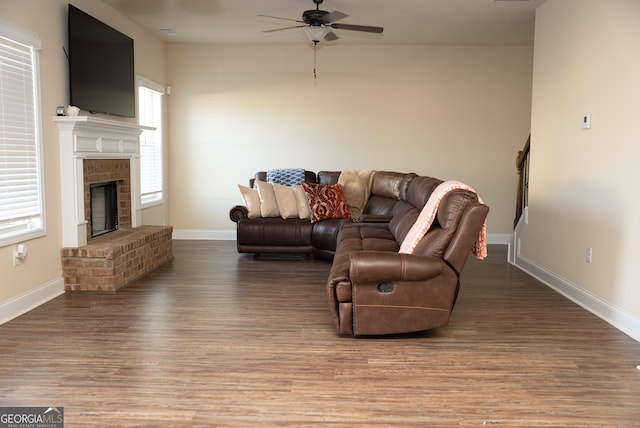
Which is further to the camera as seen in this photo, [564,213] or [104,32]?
[104,32]

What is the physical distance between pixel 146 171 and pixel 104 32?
6.62 ft

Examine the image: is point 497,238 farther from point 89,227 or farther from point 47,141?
point 47,141

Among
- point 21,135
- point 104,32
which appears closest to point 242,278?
point 21,135

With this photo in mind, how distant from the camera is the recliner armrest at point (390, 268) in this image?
11.1ft

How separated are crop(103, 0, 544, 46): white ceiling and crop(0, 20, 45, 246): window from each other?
169 centimetres

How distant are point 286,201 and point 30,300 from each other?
10.1 ft

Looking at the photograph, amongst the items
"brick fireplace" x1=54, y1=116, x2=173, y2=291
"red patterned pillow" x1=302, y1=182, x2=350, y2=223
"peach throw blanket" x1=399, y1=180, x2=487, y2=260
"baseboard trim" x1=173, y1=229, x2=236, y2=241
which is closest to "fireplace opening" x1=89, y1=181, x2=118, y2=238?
"brick fireplace" x1=54, y1=116, x2=173, y2=291

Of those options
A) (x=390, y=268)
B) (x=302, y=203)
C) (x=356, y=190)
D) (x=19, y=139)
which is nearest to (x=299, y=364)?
(x=390, y=268)

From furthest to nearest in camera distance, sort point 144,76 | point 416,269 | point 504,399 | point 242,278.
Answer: point 144,76 → point 242,278 → point 416,269 → point 504,399

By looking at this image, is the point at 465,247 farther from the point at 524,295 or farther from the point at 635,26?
the point at 635,26

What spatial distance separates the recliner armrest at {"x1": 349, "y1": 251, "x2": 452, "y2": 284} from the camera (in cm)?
339

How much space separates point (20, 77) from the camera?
4.08m

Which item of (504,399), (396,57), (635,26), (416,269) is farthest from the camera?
(396,57)

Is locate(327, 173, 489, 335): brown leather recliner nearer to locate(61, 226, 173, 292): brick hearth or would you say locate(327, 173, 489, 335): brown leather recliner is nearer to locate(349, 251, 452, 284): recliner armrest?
locate(349, 251, 452, 284): recliner armrest
